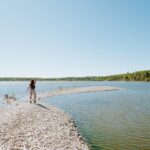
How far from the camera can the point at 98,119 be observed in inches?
1276

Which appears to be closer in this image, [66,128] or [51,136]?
[51,136]

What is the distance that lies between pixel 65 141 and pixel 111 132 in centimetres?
730

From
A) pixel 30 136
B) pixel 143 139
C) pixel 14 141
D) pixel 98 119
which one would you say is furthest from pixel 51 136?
pixel 98 119

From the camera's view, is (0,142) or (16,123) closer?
(0,142)

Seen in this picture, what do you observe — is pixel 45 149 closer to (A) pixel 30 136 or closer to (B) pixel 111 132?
(A) pixel 30 136

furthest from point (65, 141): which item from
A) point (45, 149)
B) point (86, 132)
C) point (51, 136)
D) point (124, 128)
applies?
point (124, 128)

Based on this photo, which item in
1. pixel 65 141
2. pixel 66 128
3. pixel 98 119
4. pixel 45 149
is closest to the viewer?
pixel 45 149

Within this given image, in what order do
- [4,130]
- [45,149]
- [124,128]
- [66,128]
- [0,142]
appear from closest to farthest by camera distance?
[45,149], [0,142], [4,130], [66,128], [124,128]

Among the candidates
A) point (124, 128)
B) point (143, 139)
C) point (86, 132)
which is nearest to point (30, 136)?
point (86, 132)

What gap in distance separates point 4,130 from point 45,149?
601 centimetres

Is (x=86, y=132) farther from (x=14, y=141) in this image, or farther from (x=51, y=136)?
(x=14, y=141)

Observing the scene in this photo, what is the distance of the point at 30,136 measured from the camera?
19.8m

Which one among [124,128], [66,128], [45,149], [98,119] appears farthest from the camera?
[98,119]

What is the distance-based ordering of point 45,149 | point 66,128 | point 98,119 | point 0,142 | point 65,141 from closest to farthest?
point 45,149 → point 0,142 → point 65,141 → point 66,128 → point 98,119
